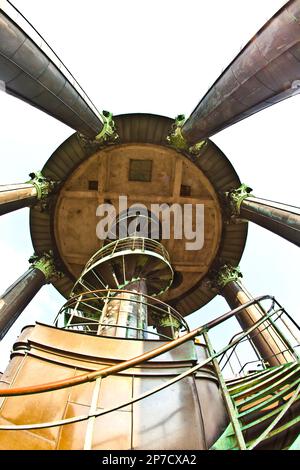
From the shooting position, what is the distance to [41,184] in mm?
13188

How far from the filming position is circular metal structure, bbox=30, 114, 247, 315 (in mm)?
13844

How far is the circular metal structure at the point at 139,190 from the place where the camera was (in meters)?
13.8

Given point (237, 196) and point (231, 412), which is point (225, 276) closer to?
Answer: point (237, 196)

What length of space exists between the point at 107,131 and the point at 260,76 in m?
7.37

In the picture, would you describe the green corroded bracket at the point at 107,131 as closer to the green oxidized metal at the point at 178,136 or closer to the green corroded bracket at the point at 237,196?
the green oxidized metal at the point at 178,136

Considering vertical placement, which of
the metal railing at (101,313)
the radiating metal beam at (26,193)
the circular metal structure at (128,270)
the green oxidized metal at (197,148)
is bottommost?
the metal railing at (101,313)

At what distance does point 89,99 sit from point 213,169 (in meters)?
6.37

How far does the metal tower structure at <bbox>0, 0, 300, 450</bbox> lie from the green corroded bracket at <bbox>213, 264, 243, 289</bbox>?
0.21 feet

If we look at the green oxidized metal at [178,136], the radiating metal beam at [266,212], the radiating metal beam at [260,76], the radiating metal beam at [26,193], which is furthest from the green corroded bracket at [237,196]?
the radiating metal beam at [26,193]

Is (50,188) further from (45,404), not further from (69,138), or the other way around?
(45,404)

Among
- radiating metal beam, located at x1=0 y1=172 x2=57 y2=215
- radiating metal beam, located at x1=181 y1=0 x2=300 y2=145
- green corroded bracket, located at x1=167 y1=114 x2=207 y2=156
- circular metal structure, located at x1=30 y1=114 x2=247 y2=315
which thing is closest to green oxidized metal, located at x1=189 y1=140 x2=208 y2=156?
green corroded bracket, located at x1=167 y1=114 x2=207 y2=156

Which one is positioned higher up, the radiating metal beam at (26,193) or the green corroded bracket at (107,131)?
the green corroded bracket at (107,131)

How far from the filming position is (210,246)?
15.8 meters

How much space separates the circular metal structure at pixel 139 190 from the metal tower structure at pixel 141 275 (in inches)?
2.5
